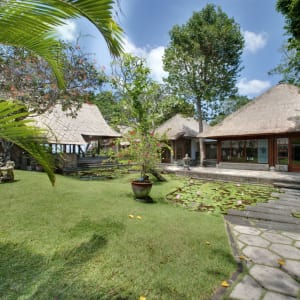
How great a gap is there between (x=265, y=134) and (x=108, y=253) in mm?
12619

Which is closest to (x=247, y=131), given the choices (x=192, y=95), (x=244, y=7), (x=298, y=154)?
(x=298, y=154)

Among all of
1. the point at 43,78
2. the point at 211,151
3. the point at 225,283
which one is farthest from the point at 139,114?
the point at 211,151

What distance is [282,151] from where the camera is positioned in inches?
504

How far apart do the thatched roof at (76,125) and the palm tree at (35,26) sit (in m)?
12.0

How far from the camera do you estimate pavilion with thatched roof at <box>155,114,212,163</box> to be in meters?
19.7

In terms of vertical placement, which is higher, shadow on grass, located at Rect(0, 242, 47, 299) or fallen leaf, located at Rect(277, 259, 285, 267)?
shadow on grass, located at Rect(0, 242, 47, 299)

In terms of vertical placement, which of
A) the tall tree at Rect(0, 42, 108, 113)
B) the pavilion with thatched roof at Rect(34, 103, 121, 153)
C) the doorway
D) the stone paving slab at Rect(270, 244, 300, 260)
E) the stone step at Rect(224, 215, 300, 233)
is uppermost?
the tall tree at Rect(0, 42, 108, 113)

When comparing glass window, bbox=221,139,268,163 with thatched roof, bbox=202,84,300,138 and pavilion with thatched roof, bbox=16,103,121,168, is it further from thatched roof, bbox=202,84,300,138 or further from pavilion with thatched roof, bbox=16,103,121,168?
pavilion with thatched roof, bbox=16,103,121,168

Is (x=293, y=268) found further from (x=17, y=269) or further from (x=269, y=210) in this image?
(x=17, y=269)

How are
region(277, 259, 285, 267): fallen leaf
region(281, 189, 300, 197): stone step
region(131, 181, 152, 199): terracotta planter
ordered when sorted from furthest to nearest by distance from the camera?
region(281, 189, 300, 197): stone step < region(131, 181, 152, 199): terracotta planter < region(277, 259, 285, 267): fallen leaf

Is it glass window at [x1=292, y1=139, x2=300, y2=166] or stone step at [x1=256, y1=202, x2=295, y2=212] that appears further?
glass window at [x1=292, y1=139, x2=300, y2=166]

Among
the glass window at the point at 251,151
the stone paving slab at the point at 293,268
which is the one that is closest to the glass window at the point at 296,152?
the glass window at the point at 251,151

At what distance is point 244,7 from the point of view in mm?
7543

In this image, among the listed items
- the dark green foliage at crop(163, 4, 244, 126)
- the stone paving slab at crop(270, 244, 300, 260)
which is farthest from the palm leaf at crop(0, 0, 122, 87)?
the dark green foliage at crop(163, 4, 244, 126)
